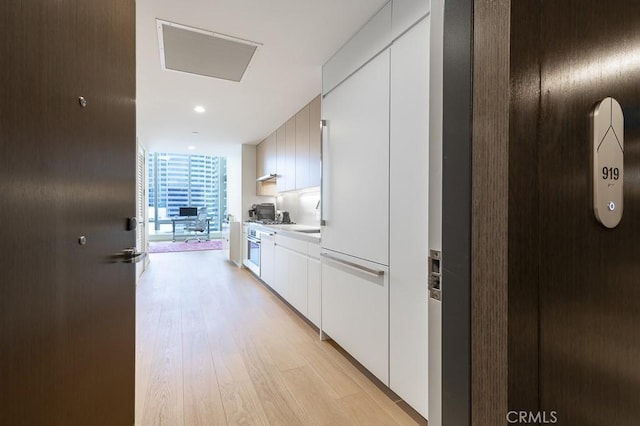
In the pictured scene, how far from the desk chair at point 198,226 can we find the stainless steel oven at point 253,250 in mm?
5290

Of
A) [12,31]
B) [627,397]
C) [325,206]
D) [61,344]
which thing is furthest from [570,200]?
[325,206]

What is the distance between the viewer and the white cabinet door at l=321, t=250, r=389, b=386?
1.80m

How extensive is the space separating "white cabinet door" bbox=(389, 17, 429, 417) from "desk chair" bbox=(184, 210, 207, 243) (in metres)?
9.09

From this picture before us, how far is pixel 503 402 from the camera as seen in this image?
0.42 m

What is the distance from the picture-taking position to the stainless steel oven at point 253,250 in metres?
4.47

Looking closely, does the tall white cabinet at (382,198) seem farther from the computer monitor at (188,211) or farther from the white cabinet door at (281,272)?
the computer monitor at (188,211)

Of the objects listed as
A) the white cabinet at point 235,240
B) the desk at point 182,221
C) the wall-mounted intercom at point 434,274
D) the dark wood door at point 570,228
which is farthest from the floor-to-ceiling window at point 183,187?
A: the dark wood door at point 570,228

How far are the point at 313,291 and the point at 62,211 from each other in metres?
2.23

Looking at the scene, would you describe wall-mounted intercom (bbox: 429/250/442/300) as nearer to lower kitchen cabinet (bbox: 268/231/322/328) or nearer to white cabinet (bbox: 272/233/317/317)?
lower kitchen cabinet (bbox: 268/231/322/328)

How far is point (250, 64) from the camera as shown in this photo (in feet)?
8.21

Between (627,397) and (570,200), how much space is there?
42 cm

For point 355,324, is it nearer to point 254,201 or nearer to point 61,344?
point 61,344

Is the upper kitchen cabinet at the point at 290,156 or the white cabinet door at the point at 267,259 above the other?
the upper kitchen cabinet at the point at 290,156

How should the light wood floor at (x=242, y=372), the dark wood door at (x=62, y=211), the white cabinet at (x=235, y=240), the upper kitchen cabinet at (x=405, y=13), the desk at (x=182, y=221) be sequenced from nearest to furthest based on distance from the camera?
the dark wood door at (x=62, y=211), the upper kitchen cabinet at (x=405, y=13), the light wood floor at (x=242, y=372), the white cabinet at (x=235, y=240), the desk at (x=182, y=221)
